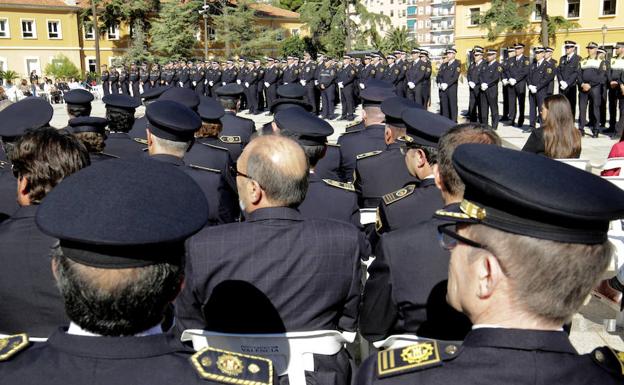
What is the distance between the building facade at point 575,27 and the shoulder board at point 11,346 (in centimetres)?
4307

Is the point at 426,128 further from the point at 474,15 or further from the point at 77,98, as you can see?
the point at 474,15

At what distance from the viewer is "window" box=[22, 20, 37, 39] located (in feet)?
161

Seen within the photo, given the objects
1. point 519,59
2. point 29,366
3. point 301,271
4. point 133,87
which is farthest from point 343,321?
point 133,87

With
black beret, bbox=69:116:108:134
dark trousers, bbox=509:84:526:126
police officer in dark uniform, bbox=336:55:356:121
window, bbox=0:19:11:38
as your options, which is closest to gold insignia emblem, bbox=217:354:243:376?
black beret, bbox=69:116:108:134

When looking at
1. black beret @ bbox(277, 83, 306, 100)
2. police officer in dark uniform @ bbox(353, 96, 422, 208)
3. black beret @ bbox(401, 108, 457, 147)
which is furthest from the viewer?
black beret @ bbox(277, 83, 306, 100)

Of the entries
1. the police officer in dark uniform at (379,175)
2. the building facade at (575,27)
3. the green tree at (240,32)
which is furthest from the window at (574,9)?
the police officer in dark uniform at (379,175)

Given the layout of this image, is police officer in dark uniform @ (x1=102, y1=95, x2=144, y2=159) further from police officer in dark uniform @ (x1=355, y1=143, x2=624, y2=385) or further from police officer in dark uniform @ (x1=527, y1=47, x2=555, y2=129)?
police officer in dark uniform @ (x1=527, y1=47, x2=555, y2=129)

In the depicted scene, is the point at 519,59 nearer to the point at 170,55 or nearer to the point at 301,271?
the point at 301,271

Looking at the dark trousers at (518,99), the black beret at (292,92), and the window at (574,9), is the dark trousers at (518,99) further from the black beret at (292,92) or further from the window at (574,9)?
the window at (574,9)

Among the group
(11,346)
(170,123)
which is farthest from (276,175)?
(170,123)

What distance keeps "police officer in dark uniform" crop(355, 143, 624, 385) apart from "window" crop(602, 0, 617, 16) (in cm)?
4578

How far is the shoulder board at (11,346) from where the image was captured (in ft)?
4.89

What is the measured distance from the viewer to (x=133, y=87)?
95.5 ft

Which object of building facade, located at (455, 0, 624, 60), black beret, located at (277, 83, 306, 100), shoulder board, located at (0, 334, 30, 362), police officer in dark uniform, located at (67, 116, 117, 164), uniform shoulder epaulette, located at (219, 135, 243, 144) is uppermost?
building facade, located at (455, 0, 624, 60)
